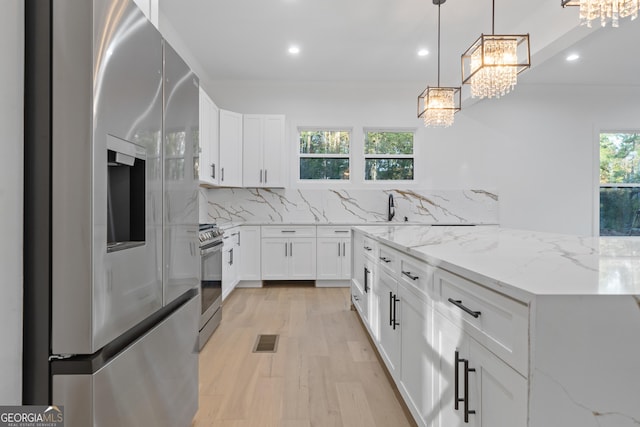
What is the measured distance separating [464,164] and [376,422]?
449 centimetres

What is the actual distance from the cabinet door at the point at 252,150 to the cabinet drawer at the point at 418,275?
11.4 feet

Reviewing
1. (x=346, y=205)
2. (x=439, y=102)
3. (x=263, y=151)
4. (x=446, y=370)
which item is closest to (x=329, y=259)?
(x=346, y=205)

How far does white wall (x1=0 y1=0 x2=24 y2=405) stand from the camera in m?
0.81

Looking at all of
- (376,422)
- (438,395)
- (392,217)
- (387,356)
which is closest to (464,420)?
(438,395)

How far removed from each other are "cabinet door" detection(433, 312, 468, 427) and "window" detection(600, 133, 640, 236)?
5.59m

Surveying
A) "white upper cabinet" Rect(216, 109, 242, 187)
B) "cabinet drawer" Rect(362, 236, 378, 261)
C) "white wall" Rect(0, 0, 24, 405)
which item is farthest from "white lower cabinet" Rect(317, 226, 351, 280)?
"white wall" Rect(0, 0, 24, 405)

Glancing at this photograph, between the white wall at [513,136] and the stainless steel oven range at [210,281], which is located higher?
the white wall at [513,136]

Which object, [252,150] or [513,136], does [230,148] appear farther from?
[513,136]

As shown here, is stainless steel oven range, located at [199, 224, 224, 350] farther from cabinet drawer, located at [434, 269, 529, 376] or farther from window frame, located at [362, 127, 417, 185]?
window frame, located at [362, 127, 417, 185]

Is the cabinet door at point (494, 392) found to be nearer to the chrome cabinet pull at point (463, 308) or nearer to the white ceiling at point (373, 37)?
the chrome cabinet pull at point (463, 308)

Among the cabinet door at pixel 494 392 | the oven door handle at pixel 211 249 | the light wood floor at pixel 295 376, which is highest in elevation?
the oven door handle at pixel 211 249

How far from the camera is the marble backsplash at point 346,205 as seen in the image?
5.26m

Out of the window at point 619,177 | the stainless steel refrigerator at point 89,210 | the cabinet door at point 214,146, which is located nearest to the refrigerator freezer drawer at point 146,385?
the stainless steel refrigerator at point 89,210

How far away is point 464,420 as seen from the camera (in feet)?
3.62
